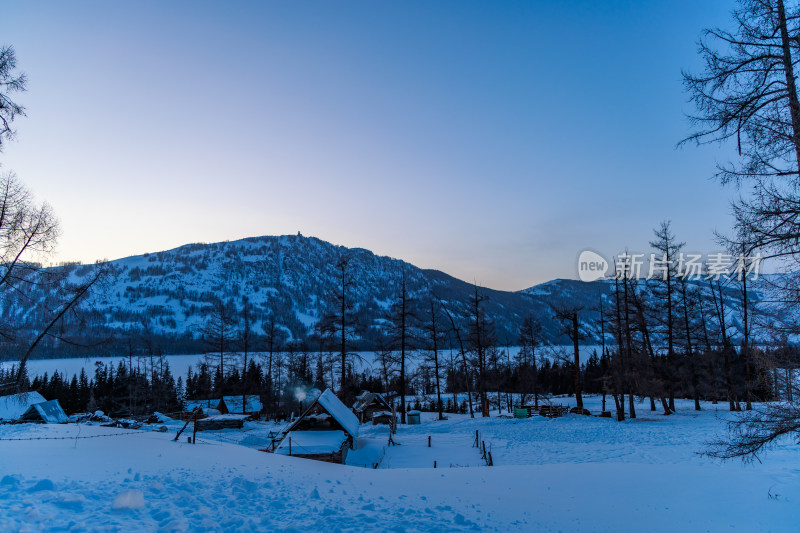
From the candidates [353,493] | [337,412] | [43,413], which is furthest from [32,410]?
[353,493]

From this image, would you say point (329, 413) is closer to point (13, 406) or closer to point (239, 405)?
point (13, 406)

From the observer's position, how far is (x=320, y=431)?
1912 centimetres

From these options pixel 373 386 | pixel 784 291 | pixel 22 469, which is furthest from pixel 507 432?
pixel 373 386

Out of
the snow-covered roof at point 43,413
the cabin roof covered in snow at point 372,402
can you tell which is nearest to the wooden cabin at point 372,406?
the cabin roof covered in snow at point 372,402

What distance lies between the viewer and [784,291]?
6684mm

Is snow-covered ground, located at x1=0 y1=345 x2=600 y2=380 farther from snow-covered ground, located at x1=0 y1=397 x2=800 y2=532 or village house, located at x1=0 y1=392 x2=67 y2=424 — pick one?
snow-covered ground, located at x1=0 y1=397 x2=800 y2=532

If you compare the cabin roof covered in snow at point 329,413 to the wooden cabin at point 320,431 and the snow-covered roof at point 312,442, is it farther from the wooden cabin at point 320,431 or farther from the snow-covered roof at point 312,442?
the snow-covered roof at point 312,442

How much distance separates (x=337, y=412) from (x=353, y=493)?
12.3m

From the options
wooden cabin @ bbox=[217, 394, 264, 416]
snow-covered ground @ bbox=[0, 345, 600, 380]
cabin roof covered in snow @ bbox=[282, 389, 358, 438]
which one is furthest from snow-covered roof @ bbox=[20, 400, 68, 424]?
cabin roof covered in snow @ bbox=[282, 389, 358, 438]

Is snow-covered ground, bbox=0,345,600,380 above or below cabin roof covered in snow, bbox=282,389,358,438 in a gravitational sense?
below

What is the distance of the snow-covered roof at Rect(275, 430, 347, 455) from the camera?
17125 millimetres

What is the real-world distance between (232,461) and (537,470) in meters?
8.48

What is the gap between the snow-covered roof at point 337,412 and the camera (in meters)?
19.2

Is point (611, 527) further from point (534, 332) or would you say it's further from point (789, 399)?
point (534, 332)
